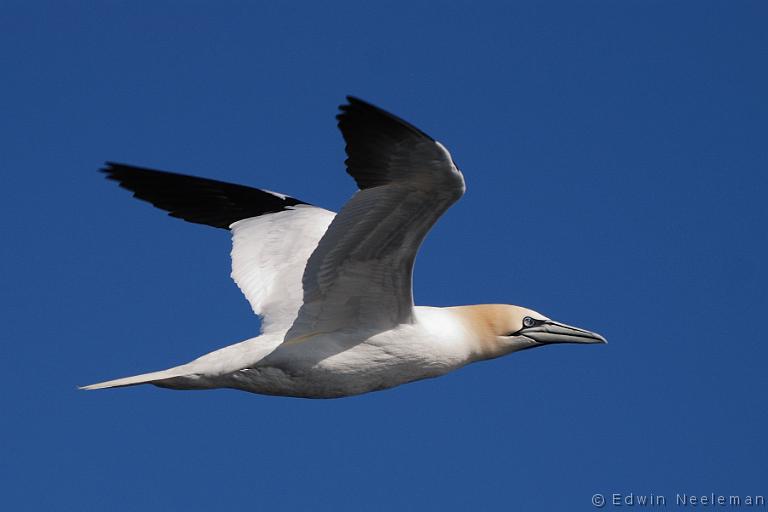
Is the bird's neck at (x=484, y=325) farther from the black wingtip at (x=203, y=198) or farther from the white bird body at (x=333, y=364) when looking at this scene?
the black wingtip at (x=203, y=198)

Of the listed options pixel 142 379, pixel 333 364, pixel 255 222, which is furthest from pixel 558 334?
pixel 142 379

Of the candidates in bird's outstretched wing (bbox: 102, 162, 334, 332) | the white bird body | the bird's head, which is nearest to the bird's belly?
the white bird body

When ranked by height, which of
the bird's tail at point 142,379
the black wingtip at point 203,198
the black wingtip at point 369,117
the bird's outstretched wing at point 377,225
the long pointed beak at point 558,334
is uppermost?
the black wingtip at point 203,198

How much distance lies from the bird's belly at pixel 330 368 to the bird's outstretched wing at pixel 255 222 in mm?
854

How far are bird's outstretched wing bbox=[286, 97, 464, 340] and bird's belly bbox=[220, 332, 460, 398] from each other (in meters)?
0.20

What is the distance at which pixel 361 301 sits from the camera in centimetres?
911

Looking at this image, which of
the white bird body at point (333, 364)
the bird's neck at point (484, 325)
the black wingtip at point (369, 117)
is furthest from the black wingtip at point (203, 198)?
the black wingtip at point (369, 117)

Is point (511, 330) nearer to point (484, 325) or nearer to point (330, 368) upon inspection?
point (484, 325)

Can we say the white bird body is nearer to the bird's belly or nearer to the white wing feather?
the bird's belly

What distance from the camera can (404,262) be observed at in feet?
28.5

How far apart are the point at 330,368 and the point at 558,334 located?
86.8 inches

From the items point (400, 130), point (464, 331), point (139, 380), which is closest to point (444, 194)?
point (400, 130)

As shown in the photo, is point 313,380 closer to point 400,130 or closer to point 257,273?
point 257,273

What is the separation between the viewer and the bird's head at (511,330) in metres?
9.77
